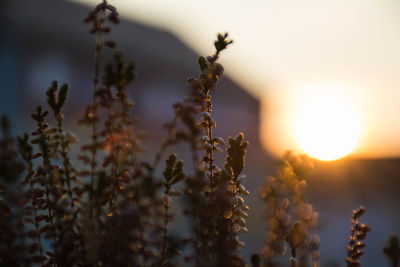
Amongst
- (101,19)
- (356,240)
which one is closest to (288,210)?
(356,240)

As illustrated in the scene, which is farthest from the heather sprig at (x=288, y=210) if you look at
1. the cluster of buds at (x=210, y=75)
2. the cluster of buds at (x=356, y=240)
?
the cluster of buds at (x=210, y=75)

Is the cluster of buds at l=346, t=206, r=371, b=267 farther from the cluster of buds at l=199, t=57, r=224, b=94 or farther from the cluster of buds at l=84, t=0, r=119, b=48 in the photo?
the cluster of buds at l=84, t=0, r=119, b=48

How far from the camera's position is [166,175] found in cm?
97

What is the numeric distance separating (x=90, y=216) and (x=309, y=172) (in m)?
0.59

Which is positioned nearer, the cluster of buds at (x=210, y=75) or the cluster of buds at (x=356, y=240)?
the cluster of buds at (x=210, y=75)

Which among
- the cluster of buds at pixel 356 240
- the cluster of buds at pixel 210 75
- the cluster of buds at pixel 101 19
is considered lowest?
the cluster of buds at pixel 356 240

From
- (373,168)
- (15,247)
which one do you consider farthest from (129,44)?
(15,247)

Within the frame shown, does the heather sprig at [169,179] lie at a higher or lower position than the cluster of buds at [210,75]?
lower

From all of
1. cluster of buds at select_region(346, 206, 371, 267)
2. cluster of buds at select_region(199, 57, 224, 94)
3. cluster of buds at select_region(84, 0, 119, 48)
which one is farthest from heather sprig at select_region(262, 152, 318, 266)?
cluster of buds at select_region(84, 0, 119, 48)

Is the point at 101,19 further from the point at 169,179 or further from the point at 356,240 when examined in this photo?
the point at 356,240

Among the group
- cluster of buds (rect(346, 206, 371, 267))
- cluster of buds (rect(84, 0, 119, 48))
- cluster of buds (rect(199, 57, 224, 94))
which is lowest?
cluster of buds (rect(346, 206, 371, 267))

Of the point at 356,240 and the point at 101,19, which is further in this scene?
the point at 356,240

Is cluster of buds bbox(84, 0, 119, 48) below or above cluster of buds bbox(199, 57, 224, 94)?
above

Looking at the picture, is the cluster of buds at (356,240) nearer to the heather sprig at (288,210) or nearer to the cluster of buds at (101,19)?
the heather sprig at (288,210)
